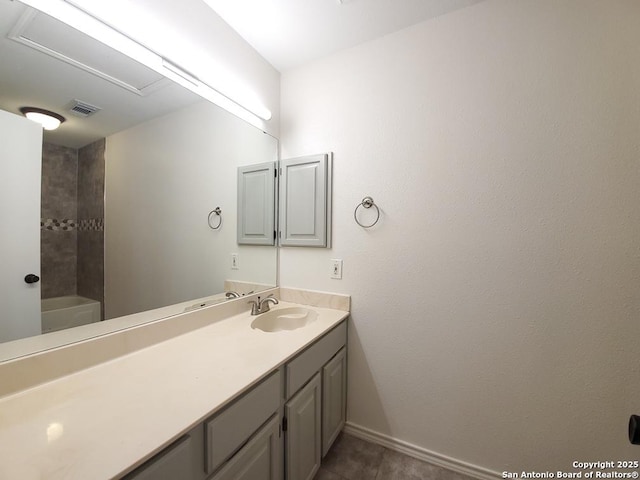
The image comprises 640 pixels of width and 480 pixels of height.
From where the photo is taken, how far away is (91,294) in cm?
93

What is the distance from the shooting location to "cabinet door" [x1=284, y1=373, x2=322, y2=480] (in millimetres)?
992

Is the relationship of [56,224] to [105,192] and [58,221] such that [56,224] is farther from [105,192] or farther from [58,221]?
[105,192]

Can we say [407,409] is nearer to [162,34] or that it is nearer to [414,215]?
[414,215]

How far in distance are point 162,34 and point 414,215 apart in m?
1.47

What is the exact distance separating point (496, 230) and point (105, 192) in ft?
5.69

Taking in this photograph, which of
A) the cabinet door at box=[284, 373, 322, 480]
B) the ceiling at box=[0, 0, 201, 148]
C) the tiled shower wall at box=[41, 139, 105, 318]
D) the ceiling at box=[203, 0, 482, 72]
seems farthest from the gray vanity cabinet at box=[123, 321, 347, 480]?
the ceiling at box=[203, 0, 482, 72]

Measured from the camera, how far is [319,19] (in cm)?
132

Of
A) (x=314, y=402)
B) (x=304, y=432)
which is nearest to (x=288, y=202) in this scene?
(x=314, y=402)

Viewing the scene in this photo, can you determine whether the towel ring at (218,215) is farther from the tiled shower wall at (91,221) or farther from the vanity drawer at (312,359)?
the vanity drawer at (312,359)

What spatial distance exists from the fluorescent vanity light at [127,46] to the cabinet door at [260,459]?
1513 millimetres

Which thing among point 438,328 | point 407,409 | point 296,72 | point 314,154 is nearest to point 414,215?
point 438,328

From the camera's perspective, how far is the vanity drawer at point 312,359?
994 mm

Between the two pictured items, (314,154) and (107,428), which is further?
(314,154)

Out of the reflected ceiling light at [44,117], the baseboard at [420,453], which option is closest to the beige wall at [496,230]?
the baseboard at [420,453]
